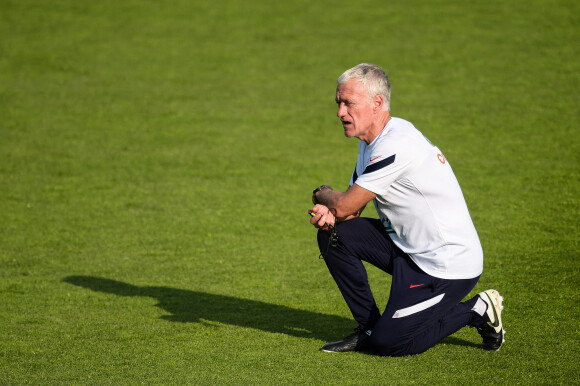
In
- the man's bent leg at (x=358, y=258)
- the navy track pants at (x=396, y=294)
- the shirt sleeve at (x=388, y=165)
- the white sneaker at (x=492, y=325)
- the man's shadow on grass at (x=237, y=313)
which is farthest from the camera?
the man's shadow on grass at (x=237, y=313)

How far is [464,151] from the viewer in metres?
9.09

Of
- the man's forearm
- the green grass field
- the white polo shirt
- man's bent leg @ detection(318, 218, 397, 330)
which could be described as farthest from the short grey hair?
the green grass field

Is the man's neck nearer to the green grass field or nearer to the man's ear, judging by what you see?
the man's ear

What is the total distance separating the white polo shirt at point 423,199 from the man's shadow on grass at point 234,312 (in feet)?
3.20

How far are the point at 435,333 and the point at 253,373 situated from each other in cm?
103

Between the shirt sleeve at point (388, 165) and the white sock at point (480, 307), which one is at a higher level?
the shirt sleeve at point (388, 165)

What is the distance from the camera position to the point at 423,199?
11.8 feet

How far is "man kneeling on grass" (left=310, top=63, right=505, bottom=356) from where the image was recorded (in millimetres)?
3566

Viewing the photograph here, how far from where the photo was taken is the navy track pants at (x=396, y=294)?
A: 362cm

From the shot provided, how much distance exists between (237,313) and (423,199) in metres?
1.82

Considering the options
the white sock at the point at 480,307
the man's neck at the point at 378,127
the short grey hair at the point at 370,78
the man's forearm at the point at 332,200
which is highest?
the short grey hair at the point at 370,78

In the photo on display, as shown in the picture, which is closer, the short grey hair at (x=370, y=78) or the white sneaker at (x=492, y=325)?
the short grey hair at (x=370, y=78)

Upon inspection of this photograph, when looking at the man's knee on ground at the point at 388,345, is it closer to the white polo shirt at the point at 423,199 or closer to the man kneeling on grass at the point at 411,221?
the man kneeling on grass at the point at 411,221

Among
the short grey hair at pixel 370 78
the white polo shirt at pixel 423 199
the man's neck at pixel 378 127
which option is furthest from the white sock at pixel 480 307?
the short grey hair at pixel 370 78
